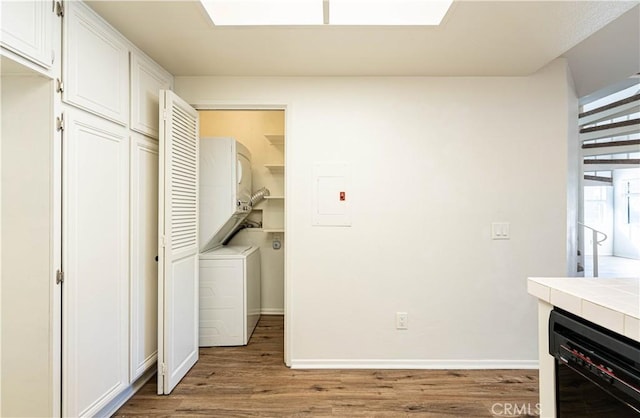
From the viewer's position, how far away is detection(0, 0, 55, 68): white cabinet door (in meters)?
1.20

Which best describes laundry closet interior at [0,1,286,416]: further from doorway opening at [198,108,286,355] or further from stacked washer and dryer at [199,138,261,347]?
doorway opening at [198,108,286,355]

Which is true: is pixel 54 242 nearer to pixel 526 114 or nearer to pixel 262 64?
pixel 262 64

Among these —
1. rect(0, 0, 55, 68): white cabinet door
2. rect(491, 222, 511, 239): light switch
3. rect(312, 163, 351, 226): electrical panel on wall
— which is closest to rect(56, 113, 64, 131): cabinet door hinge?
rect(0, 0, 55, 68): white cabinet door

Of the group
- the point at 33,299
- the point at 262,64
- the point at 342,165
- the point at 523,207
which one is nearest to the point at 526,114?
the point at 523,207

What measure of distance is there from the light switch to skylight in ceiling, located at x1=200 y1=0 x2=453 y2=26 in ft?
5.25

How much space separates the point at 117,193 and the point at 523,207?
2973 millimetres

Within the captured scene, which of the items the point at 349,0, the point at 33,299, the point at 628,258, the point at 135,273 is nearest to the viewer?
the point at 33,299

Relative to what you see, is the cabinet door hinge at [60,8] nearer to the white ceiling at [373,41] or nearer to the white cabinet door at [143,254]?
the white ceiling at [373,41]

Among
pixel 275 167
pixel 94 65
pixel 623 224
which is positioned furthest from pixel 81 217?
pixel 623 224

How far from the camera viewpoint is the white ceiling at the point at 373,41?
1601 millimetres

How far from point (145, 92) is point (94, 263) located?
1.21m

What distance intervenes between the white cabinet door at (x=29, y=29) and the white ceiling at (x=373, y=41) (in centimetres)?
29

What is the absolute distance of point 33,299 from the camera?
1.40 m

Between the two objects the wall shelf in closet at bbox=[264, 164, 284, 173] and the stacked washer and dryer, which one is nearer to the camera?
the stacked washer and dryer
